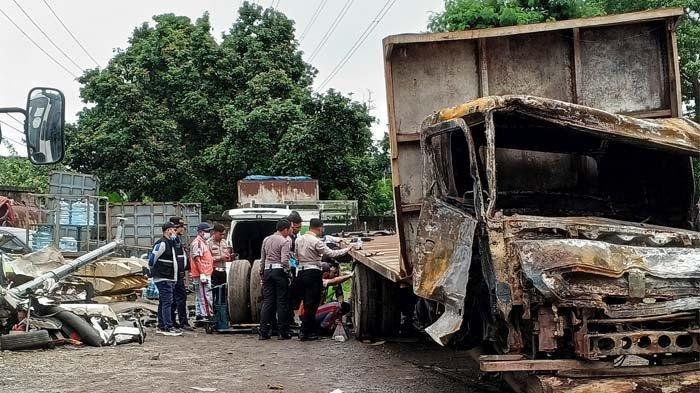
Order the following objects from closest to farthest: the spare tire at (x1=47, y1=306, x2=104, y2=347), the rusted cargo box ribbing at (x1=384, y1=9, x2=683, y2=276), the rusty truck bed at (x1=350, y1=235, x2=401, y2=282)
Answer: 1. the rusted cargo box ribbing at (x1=384, y1=9, x2=683, y2=276)
2. the rusty truck bed at (x1=350, y1=235, x2=401, y2=282)
3. the spare tire at (x1=47, y1=306, x2=104, y2=347)

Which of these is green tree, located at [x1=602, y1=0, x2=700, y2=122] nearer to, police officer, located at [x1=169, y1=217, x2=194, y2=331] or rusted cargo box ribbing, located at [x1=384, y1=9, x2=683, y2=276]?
rusted cargo box ribbing, located at [x1=384, y1=9, x2=683, y2=276]

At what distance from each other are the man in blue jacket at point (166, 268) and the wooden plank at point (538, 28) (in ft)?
17.0

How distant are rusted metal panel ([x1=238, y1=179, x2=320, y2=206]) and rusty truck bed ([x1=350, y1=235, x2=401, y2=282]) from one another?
7568 mm

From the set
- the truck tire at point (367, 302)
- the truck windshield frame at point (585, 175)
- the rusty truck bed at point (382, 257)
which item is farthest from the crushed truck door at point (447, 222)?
the truck tire at point (367, 302)

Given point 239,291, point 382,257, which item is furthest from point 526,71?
point 239,291

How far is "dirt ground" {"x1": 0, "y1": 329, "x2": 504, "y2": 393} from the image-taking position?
704cm

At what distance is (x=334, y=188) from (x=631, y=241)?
20.9m

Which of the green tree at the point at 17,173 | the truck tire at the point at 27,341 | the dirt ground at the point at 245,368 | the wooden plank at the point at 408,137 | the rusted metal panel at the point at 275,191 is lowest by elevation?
the dirt ground at the point at 245,368

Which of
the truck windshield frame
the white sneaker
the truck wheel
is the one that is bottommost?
the white sneaker

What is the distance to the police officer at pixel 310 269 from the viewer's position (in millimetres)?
10234

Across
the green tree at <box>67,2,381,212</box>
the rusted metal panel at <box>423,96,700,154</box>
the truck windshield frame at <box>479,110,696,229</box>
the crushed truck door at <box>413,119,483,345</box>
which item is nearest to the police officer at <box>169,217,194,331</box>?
the crushed truck door at <box>413,119,483,345</box>

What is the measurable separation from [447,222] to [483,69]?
2202mm

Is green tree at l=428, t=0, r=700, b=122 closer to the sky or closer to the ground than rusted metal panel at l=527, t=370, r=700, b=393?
closer to the sky

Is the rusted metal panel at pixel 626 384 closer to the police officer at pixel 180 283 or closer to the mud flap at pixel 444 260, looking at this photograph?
Answer: the mud flap at pixel 444 260
